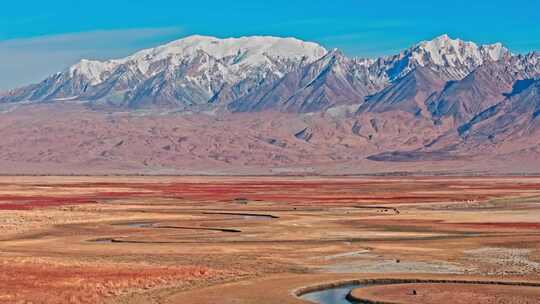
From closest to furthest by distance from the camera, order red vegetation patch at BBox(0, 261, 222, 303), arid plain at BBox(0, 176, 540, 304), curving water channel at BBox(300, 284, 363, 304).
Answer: red vegetation patch at BBox(0, 261, 222, 303) < curving water channel at BBox(300, 284, 363, 304) < arid plain at BBox(0, 176, 540, 304)

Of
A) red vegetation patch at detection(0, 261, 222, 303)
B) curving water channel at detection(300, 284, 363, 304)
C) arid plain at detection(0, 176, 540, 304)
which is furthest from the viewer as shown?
arid plain at detection(0, 176, 540, 304)

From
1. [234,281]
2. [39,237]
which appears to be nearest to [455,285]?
[234,281]

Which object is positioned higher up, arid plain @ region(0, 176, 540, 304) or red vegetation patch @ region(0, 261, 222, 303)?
red vegetation patch @ region(0, 261, 222, 303)

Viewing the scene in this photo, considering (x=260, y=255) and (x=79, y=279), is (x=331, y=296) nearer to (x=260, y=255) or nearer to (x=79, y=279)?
(x=79, y=279)

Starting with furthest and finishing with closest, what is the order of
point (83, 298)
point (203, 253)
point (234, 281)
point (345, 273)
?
1. point (203, 253)
2. point (345, 273)
3. point (234, 281)
4. point (83, 298)

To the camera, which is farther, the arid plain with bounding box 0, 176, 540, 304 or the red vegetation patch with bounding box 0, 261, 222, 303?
the arid plain with bounding box 0, 176, 540, 304

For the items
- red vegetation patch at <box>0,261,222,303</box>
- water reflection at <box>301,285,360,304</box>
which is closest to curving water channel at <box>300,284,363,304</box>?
water reflection at <box>301,285,360,304</box>

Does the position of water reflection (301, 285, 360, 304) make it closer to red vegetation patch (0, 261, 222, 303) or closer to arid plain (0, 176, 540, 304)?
arid plain (0, 176, 540, 304)

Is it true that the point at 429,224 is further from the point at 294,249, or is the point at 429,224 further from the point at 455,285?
the point at 455,285
